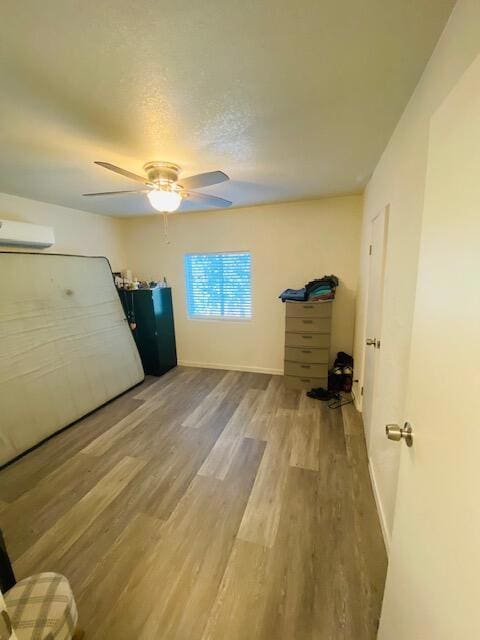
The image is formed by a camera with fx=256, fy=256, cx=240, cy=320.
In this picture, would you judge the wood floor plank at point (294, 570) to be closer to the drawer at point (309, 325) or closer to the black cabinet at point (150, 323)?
the drawer at point (309, 325)

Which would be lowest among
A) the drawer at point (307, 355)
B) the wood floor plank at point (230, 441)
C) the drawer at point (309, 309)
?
the wood floor plank at point (230, 441)

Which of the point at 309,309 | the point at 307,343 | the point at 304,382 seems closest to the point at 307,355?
the point at 307,343

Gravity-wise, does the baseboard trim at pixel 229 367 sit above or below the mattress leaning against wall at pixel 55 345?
below

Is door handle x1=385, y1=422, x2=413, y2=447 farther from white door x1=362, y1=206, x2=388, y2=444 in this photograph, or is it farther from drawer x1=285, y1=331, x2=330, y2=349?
drawer x1=285, y1=331, x2=330, y2=349

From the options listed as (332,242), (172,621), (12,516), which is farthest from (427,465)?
(332,242)

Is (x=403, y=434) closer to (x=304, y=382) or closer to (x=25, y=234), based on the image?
(x=304, y=382)

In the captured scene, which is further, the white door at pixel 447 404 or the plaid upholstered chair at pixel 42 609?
the plaid upholstered chair at pixel 42 609

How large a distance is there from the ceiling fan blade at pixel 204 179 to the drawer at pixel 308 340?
2.00 metres

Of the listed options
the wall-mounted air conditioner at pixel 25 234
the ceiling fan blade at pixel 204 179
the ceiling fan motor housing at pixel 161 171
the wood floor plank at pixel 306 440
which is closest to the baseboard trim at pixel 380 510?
the wood floor plank at pixel 306 440

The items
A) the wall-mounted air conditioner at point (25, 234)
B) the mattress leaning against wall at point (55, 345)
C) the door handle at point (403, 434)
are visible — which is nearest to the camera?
the door handle at point (403, 434)

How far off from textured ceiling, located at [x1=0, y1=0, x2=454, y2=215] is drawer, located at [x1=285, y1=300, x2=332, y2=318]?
146 centimetres

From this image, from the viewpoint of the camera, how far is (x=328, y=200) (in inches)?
121

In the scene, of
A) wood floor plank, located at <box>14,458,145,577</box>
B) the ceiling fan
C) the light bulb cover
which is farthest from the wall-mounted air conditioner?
wood floor plank, located at <box>14,458,145,577</box>

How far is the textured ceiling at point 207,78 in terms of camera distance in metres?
0.81
